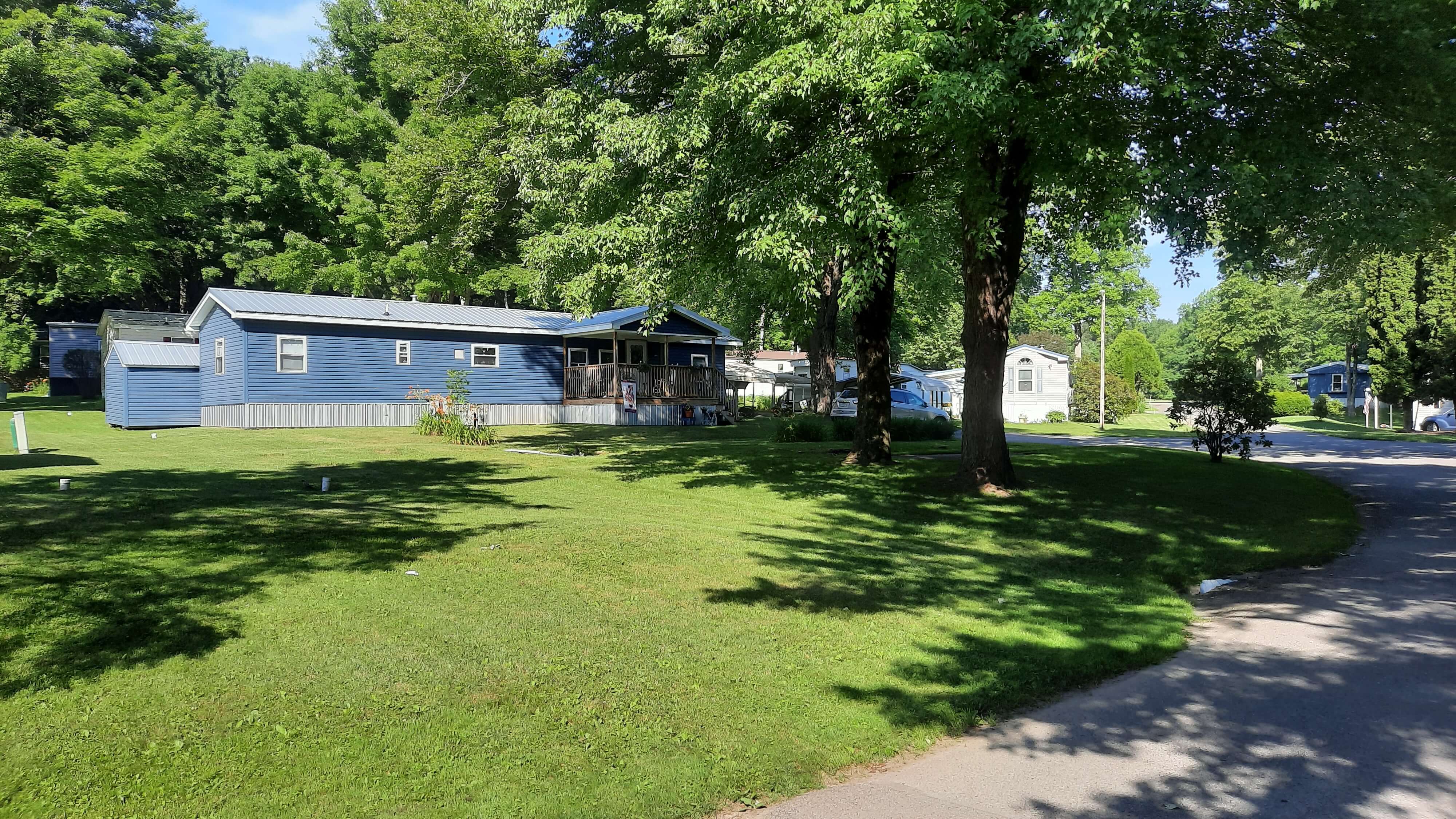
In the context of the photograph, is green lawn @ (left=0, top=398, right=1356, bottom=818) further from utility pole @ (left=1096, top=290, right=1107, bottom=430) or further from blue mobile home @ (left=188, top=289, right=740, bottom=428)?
utility pole @ (left=1096, top=290, right=1107, bottom=430)

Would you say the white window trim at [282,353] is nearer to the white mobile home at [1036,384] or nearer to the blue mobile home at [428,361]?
the blue mobile home at [428,361]

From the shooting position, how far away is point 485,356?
Answer: 30703 mm

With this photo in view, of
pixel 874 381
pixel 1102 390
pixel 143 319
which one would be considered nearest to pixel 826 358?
pixel 1102 390

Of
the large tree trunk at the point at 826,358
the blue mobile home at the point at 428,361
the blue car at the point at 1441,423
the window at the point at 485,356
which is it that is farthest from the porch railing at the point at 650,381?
the blue car at the point at 1441,423

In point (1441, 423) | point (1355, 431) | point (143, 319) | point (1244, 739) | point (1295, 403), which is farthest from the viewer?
point (1295, 403)

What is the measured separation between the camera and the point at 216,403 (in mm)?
27062

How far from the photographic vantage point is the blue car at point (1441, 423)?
3516 cm

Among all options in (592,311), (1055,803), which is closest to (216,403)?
(592,311)

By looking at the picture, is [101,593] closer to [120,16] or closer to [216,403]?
[216,403]

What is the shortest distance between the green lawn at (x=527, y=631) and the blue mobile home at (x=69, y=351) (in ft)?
123

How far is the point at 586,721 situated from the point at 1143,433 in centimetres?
3164

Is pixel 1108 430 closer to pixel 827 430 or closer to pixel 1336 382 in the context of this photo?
pixel 827 430

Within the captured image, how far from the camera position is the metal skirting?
85.6 ft

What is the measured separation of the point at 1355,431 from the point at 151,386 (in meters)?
44.5
